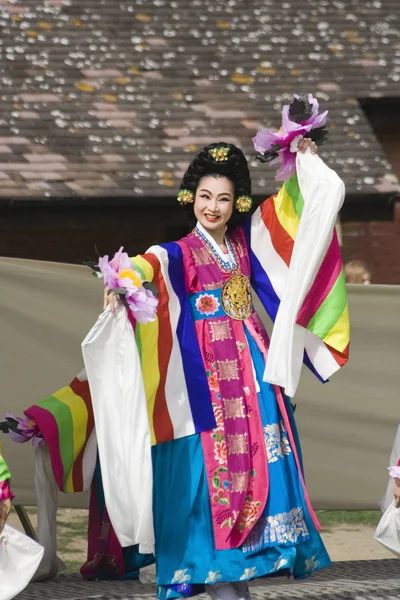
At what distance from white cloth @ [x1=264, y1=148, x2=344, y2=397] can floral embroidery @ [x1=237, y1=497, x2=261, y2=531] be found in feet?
1.45

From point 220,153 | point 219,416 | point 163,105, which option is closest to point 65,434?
point 219,416

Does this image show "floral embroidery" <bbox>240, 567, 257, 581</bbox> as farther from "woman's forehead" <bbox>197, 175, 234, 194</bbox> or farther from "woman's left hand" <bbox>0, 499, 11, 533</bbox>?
"woman's forehead" <bbox>197, 175, 234, 194</bbox>

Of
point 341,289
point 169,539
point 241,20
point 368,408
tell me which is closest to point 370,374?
point 368,408

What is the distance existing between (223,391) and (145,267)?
540 millimetres

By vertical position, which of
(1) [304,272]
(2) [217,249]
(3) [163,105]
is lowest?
(1) [304,272]

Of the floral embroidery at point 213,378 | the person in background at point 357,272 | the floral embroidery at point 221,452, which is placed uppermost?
the person in background at point 357,272

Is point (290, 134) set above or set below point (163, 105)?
below

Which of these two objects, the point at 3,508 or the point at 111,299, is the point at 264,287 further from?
the point at 3,508

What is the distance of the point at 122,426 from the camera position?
503cm

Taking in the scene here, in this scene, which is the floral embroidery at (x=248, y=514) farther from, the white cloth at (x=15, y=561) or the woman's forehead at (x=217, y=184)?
the woman's forehead at (x=217, y=184)

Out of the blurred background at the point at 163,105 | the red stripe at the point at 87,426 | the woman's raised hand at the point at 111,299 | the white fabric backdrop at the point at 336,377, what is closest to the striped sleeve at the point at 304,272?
the woman's raised hand at the point at 111,299

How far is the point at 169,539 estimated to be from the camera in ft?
16.8

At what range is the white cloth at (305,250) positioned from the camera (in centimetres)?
523

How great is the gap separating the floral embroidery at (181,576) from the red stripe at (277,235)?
1237 millimetres
